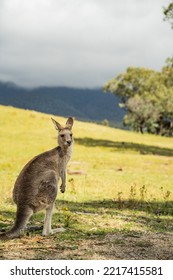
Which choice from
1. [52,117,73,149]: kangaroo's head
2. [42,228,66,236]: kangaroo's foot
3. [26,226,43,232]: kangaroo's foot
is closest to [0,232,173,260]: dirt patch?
[42,228,66,236]: kangaroo's foot

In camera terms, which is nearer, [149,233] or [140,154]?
[149,233]

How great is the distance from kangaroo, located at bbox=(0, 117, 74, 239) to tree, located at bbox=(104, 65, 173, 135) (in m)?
84.3

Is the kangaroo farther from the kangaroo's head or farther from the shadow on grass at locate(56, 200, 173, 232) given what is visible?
the shadow on grass at locate(56, 200, 173, 232)

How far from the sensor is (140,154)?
138 ft

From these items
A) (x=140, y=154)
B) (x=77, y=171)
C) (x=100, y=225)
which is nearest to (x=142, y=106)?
(x=140, y=154)

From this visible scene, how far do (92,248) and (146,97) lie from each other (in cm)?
9206


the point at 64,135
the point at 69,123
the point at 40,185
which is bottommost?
the point at 40,185

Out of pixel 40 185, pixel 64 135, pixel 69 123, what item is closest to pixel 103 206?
pixel 69 123

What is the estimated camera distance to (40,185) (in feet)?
33.2

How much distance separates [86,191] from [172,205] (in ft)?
13.6

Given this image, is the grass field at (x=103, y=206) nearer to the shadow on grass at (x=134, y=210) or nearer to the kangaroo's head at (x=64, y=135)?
the shadow on grass at (x=134, y=210)

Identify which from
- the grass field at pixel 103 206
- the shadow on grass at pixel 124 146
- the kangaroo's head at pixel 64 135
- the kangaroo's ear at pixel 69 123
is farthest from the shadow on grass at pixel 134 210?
the shadow on grass at pixel 124 146

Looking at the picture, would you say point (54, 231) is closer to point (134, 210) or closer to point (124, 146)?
point (134, 210)

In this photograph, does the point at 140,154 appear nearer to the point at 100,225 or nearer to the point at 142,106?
the point at 100,225
